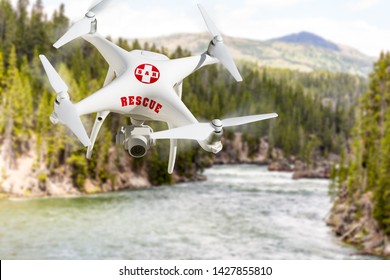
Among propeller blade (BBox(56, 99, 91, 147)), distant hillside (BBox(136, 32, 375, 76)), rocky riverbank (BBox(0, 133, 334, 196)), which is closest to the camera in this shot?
propeller blade (BBox(56, 99, 91, 147))

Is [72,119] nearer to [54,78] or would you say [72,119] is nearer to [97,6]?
[54,78]

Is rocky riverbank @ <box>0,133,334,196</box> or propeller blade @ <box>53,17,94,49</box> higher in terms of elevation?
propeller blade @ <box>53,17,94,49</box>

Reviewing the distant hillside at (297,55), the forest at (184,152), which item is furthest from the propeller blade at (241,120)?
the distant hillside at (297,55)

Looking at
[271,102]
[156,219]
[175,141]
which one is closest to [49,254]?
[156,219]

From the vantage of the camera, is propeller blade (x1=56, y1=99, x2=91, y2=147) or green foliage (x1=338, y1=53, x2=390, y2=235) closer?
propeller blade (x1=56, y1=99, x2=91, y2=147)

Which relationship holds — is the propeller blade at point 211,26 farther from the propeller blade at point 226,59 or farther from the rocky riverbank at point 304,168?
the rocky riverbank at point 304,168

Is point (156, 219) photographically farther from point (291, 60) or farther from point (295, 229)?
point (291, 60)

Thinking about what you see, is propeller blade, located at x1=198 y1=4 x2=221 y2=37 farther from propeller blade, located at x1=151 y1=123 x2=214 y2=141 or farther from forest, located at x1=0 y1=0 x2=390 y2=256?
forest, located at x1=0 y1=0 x2=390 y2=256

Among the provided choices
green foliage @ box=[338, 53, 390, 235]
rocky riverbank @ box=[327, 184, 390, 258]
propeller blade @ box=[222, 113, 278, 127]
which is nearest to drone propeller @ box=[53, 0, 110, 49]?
propeller blade @ box=[222, 113, 278, 127]

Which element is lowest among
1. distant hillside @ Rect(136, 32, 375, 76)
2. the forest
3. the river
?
the river
